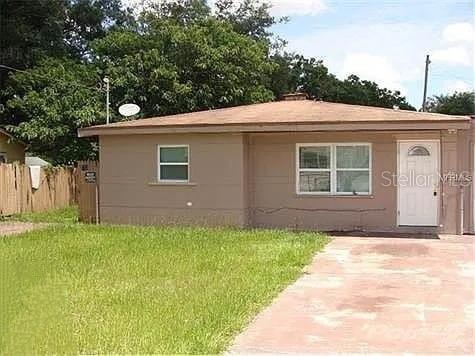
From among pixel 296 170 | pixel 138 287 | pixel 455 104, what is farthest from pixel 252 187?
pixel 455 104

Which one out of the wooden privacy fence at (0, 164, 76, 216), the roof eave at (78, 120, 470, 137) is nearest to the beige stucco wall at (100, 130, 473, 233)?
the roof eave at (78, 120, 470, 137)

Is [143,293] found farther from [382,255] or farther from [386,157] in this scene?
[386,157]

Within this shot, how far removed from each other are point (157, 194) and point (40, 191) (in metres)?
5.87

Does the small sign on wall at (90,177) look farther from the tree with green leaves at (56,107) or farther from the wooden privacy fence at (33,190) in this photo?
the tree with green leaves at (56,107)

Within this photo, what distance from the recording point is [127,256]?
9938 mm

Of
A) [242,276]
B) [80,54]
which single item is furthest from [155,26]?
[242,276]

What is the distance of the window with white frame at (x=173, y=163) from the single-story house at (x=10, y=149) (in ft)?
39.6

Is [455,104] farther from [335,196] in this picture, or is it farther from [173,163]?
[173,163]

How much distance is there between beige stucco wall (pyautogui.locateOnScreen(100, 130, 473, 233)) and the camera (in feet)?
46.4

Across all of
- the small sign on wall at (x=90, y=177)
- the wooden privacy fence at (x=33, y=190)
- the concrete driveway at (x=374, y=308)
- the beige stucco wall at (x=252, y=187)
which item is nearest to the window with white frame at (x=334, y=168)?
the beige stucco wall at (x=252, y=187)

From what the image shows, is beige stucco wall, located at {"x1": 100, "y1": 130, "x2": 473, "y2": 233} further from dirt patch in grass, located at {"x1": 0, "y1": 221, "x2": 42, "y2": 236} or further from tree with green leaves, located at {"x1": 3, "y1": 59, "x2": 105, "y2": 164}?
tree with green leaves, located at {"x1": 3, "y1": 59, "x2": 105, "y2": 164}

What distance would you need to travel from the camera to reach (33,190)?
62.6 ft

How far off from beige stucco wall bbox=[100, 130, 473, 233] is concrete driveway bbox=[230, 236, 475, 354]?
3.50 metres

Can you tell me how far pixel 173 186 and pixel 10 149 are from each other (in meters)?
13.6
